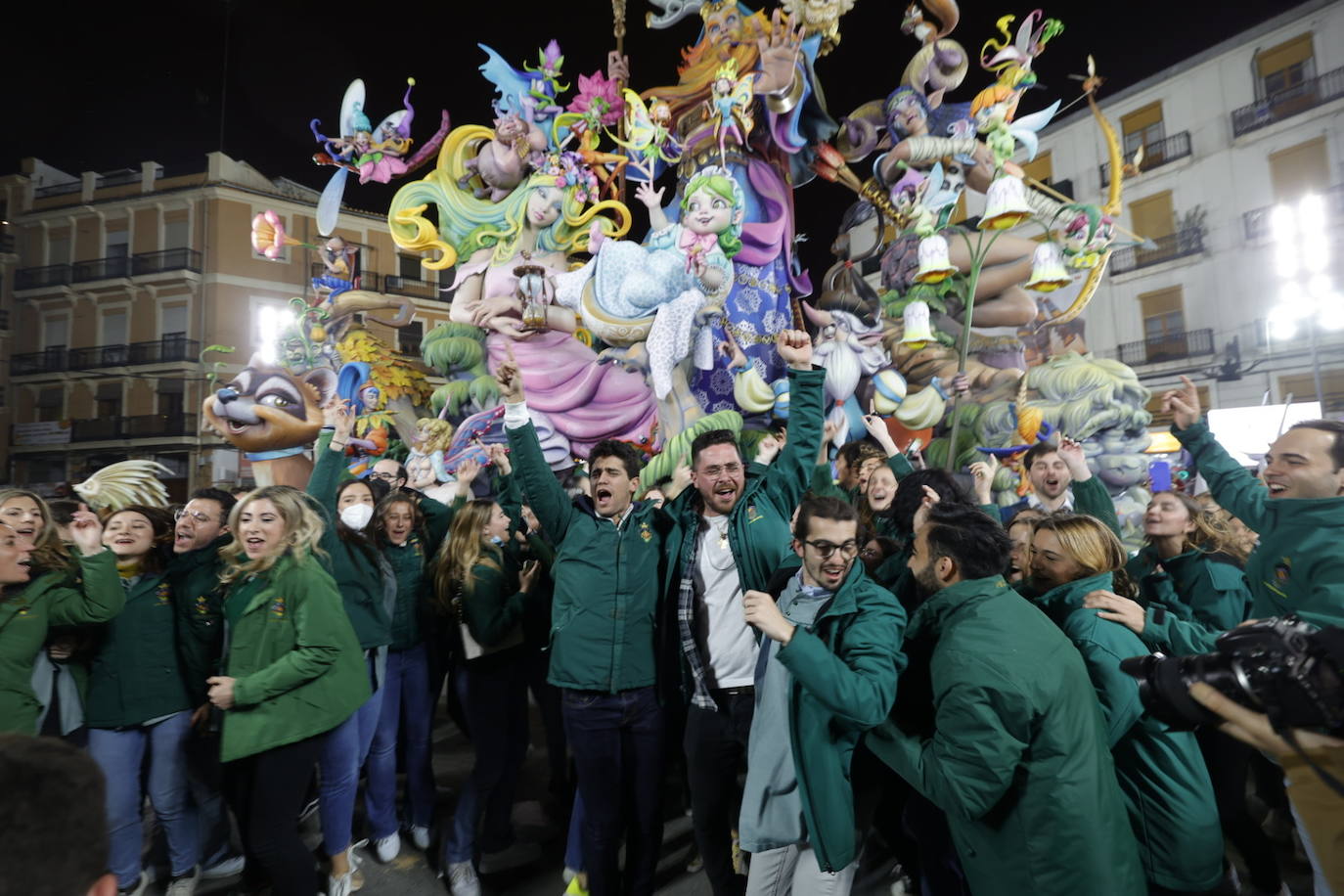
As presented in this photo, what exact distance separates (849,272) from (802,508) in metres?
8.08

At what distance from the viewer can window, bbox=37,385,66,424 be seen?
10.8 meters

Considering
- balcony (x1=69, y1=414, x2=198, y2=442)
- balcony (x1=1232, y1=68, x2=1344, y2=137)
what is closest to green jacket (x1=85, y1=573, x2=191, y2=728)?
balcony (x1=69, y1=414, x2=198, y2=442)

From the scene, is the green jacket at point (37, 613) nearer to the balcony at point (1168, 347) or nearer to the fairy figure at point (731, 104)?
the fairy figure at point (731, 104)

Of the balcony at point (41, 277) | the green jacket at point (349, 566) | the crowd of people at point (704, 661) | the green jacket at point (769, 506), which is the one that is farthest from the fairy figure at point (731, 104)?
the balcony at point (41, 277)

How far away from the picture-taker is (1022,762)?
5.16 feet

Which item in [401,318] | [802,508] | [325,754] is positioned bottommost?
[325,754]

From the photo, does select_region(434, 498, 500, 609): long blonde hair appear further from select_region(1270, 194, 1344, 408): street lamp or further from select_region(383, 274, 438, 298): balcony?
select_region(383, 274, 438, 298): balcony

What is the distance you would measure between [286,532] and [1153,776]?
2.76 m

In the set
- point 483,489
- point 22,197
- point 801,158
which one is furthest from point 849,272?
point 22,197

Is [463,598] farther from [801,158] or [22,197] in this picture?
[22,197]

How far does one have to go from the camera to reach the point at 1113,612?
192cm

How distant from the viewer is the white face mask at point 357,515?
343 centimetres

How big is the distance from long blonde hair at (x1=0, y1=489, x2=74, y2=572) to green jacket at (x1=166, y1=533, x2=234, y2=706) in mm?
393

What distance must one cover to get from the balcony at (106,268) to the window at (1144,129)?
1727 cm
